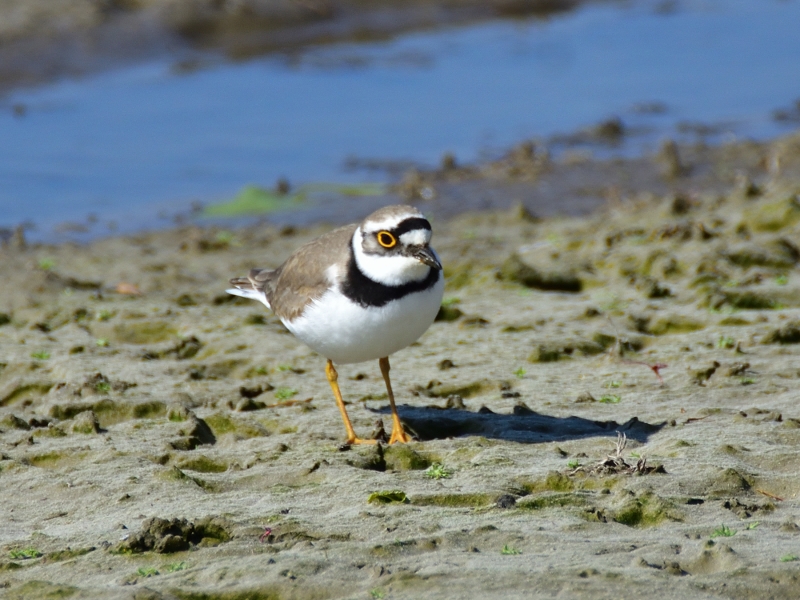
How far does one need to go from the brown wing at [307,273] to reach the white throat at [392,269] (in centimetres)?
16

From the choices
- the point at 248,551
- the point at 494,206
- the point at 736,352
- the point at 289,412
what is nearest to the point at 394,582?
the point at 248,551

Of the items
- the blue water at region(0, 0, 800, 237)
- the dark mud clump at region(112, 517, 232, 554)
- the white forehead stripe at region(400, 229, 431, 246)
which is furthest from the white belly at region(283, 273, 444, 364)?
the blue water at region(0, 0, 800, 237)

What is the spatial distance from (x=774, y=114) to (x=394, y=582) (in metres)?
14.4

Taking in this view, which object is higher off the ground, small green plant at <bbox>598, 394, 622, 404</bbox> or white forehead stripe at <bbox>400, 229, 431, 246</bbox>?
white forehead stripe at <bbox>400, 229, 431, 246</bbox>

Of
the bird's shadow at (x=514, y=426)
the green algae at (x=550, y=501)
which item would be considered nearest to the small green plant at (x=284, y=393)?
the bird's shadow at (x=514, y=426)

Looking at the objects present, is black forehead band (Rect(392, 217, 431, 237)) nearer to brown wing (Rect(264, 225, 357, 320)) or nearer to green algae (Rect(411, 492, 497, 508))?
brown wing (Rect(264, 225, 357, 320))

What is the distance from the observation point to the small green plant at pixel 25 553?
168 inches

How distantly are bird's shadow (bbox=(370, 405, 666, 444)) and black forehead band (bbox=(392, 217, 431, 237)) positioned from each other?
3.80ft

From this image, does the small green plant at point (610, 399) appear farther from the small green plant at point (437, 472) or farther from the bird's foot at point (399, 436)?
the small green plant at point (437, 472)

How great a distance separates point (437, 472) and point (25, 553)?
1.85 meters

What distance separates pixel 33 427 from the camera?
5.99 meters

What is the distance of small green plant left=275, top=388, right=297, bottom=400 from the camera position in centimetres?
654

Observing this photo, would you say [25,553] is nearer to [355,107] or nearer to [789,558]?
[789,558]

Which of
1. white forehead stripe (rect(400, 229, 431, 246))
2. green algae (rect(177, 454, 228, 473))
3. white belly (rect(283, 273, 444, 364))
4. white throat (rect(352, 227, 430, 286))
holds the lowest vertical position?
green algae (rect(177, 454, 228, 473))
